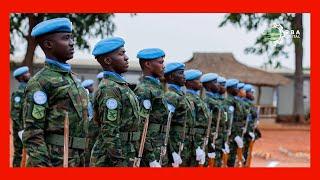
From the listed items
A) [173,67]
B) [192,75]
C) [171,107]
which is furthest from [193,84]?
[171,107]

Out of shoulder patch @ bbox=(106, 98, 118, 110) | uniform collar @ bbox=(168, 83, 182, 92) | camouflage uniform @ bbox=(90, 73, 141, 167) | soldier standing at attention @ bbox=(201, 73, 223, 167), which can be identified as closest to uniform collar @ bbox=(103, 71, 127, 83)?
camouflage uniform @ bbox=(90, 73, 141, 167)

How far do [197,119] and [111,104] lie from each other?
9.91 feet

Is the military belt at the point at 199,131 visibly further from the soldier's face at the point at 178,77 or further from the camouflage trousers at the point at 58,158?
the camouflage trousers at the point at 58,158

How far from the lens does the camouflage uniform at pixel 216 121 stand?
28.6 ft

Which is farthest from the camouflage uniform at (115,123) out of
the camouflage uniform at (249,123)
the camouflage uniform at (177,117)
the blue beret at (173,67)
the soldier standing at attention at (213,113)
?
the camouflage uniform at (249,123)

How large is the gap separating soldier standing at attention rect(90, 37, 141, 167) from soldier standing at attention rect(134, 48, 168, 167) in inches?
21.9

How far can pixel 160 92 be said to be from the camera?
5961mm

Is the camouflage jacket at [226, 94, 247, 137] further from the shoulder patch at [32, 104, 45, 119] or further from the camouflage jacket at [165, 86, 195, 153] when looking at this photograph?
the shoulder patch at [32, 104, 45, 119]

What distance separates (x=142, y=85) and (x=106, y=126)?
49.8 inches

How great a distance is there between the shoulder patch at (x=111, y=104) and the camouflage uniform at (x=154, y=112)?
37.0 inches

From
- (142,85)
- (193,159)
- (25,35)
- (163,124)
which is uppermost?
(25,35)

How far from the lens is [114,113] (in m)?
4.71

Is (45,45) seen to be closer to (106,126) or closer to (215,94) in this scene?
(106,126)

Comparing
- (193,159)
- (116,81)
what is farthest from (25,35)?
(116,81)
